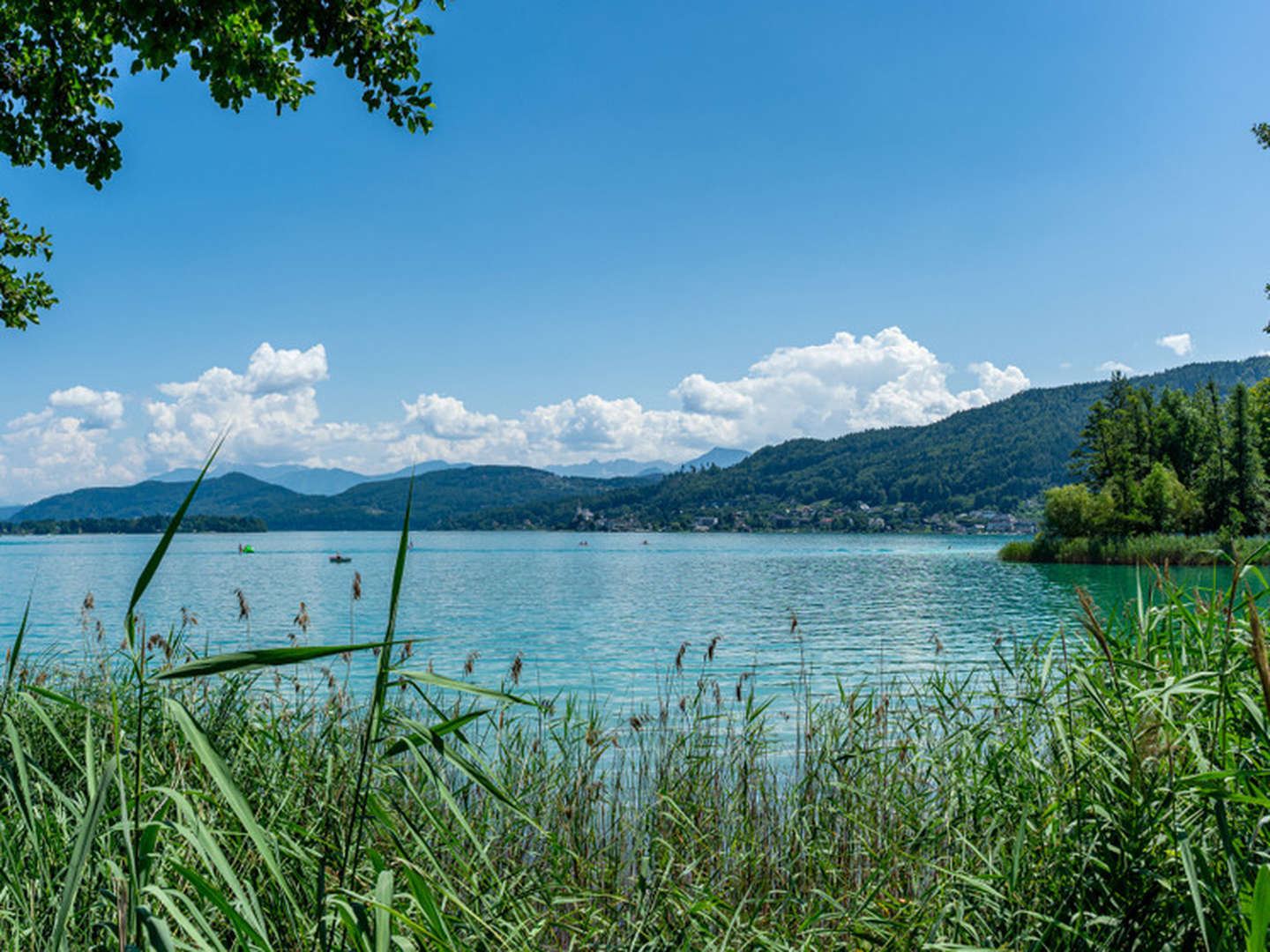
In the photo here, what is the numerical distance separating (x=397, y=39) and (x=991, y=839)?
694 cm

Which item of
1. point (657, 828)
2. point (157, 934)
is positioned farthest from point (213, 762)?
point (657, 828)

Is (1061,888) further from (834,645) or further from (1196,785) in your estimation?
(834,645)

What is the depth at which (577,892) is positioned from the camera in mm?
4742

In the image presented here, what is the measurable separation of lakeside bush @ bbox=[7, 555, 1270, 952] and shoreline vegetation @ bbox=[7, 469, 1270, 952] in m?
0.02

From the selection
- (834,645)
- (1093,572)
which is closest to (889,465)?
(1093,572)

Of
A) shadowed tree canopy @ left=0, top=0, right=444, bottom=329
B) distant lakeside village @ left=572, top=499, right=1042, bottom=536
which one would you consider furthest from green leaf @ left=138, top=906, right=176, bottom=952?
distant lakeside village @ left=572, top=499, right=1042, bottom=536

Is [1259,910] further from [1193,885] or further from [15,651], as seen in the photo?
[15,651]

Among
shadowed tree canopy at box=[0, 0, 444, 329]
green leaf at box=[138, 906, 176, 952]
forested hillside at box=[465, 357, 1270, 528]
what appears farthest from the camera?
forested hillside at box=[465, 357, 1270, 528]

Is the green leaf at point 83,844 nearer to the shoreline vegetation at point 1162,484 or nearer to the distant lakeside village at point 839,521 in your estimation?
the shoreline vegetation at point 1162,484

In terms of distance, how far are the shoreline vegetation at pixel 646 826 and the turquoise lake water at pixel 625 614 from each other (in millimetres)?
1032

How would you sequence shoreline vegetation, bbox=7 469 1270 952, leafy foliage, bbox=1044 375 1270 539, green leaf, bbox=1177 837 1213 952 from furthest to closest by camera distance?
leafy foliage, bbox=1044 375 1270 539 → green leaf, bbox=1177 837 1213 952 → shoreline vegetation, bbox=7 469 1270 952

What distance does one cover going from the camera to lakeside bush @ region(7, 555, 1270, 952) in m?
1.93

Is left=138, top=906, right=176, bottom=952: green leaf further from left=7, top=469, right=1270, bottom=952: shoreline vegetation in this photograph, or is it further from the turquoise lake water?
the turquoise lake water

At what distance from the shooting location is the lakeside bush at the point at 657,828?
193 cm
